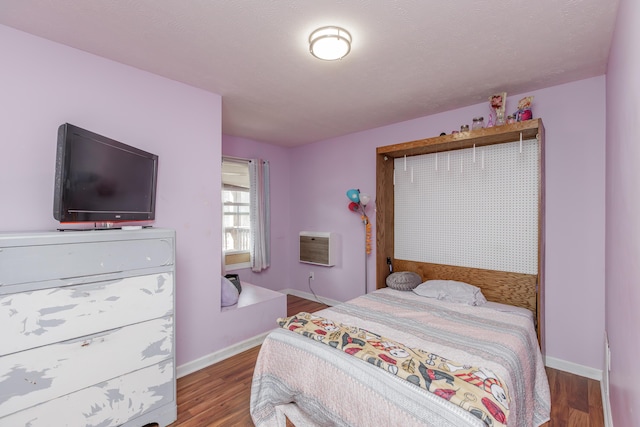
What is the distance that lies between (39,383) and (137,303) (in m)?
0.53

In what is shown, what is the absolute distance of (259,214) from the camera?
429 cm

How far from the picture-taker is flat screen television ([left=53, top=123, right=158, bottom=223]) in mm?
1641

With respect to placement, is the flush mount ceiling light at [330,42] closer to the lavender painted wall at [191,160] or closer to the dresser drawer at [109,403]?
the lavender painted wall at [191,160]

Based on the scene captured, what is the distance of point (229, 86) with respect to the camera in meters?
2.54

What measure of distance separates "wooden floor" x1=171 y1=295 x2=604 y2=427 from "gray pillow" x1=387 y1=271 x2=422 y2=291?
1.27 m

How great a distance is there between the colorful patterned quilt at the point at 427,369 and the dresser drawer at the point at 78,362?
0.85 metres

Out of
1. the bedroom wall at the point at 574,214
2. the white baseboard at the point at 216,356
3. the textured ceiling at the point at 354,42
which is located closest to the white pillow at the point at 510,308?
the bedroom wall at the point at 574,214

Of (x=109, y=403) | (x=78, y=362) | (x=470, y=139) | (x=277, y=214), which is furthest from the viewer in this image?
(x=277, y=214)

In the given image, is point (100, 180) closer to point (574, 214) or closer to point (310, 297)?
point (310, 297)

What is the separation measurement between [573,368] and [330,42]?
317 centimetres

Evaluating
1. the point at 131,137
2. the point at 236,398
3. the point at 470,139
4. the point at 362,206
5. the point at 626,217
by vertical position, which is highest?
the point at 470,139

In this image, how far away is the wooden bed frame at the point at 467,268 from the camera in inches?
93.9

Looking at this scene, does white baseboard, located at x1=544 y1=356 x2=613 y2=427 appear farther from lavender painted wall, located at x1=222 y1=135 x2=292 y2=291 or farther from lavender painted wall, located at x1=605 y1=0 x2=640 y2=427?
lavender painted wall, located at x1=222 y1=135 x2=292 y2=291

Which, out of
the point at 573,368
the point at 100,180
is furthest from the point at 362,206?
the point at 100,180
